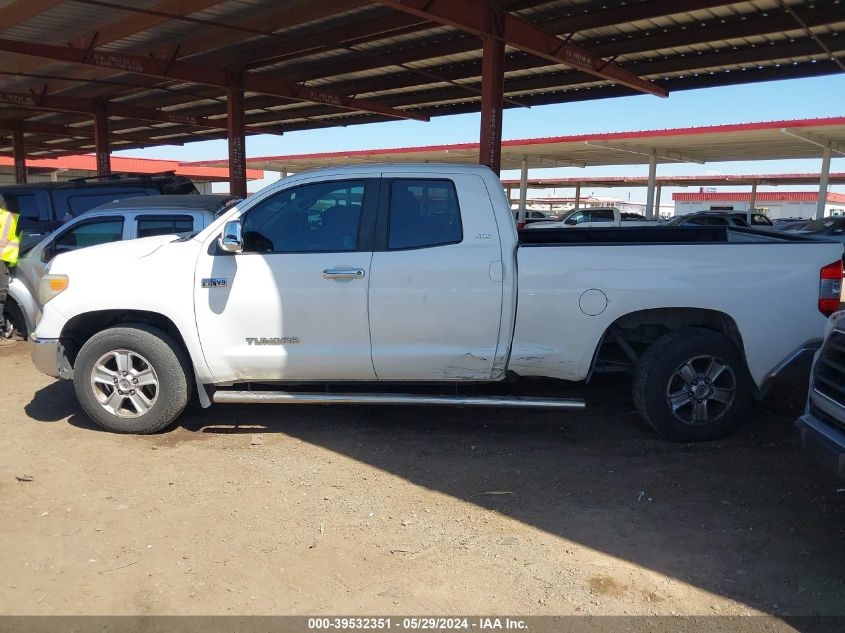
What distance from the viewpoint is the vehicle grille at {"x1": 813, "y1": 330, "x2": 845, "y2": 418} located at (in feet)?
11.3

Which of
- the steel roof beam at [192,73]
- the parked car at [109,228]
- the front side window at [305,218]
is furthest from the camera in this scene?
the steel roof beam at [192,73]

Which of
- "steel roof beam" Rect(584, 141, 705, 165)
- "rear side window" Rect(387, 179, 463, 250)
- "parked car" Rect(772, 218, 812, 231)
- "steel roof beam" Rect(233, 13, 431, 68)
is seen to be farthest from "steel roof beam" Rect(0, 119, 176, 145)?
"rear side window" Rect(387, 179, 463, 250)

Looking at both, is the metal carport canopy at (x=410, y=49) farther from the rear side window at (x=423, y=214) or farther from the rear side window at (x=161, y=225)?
the rear side window at (x=423, y=214)

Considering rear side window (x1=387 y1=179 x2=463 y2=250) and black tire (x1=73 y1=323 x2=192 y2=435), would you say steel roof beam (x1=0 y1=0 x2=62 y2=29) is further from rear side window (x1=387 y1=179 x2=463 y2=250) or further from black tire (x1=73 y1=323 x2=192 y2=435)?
rear side window (x1=387 y1=179 x2=463 y2=250)

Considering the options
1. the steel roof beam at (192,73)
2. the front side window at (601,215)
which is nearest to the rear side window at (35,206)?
the steel roof beam at (192,73)

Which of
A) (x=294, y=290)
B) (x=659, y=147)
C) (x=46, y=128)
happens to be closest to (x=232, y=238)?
(x=294, y=290)

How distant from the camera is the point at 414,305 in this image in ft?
15.3

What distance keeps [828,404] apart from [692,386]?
127cm

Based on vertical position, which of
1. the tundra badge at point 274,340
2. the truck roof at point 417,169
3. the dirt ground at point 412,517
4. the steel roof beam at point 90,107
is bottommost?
the dirt ground at point 412,517

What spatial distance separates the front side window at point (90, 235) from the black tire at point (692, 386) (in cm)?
577

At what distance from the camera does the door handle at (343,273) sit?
15.2ft

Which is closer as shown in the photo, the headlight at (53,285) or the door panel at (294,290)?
the door panel at (294,290)

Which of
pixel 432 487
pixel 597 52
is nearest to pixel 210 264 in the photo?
pixel 432 487

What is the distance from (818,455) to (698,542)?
2.60 ft
